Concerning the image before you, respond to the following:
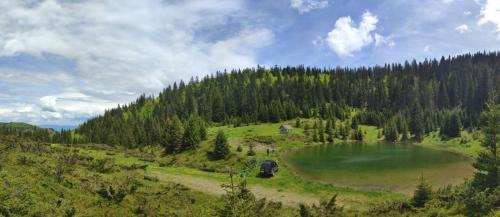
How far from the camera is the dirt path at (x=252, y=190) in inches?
1545

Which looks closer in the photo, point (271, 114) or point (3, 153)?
point (3, 153)

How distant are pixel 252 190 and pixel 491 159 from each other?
2447 centimetres

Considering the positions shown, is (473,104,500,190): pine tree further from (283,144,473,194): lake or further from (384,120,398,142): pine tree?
(384,120,398,142): pine tree

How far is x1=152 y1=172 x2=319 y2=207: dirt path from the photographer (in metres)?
39.2

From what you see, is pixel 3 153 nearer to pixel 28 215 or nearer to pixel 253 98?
pixel 28 215

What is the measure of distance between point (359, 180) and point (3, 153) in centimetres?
4454

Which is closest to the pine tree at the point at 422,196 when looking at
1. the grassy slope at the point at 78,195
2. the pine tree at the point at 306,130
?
the grassy slope at the point at 78,195

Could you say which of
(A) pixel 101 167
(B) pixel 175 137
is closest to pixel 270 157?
(B) pixel 175 137

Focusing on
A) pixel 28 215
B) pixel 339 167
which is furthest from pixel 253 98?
pixel 28 215

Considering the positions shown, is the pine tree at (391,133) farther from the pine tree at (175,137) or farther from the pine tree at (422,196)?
the pine tree at (422,196)

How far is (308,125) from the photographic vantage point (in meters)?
146

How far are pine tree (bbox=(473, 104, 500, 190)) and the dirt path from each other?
15.4 m

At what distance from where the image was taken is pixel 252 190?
43.9 metres

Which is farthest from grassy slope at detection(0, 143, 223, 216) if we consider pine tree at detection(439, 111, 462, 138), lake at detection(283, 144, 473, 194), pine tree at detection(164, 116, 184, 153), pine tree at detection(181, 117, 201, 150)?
pine tree at detection(439, 111, 462, 138)
